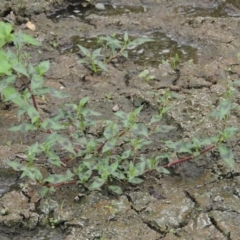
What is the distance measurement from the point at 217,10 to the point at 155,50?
0.85 metres

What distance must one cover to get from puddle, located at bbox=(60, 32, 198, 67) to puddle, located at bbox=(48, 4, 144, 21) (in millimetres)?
406

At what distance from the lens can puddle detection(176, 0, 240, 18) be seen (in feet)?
14.3

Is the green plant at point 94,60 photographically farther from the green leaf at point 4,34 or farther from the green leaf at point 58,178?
the green leaf at point 58,178

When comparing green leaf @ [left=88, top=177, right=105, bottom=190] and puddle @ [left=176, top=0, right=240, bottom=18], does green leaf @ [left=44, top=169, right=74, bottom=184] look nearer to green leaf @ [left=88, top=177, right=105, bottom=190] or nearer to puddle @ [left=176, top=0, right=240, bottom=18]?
green leaf @ [left=88, top=177, right=105, bottom=190]

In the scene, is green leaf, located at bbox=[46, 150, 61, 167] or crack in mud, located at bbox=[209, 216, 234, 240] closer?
crack in mud, located at bbox=[209, 216, 234, 240]

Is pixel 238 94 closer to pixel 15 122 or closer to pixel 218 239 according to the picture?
pixel 218 239

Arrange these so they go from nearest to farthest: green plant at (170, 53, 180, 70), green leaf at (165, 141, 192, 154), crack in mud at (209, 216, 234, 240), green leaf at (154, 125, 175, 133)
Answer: crack in mud at (209, 216, 234, 240), green leaf at (165, 141, 192, 154), green leaf at (154, 125, 175, 133), green plant at (170, 53, 180, 70)

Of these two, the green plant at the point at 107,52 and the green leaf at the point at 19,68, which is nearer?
the green leaf at the point at 19,68

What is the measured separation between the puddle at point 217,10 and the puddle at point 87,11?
1.23ft

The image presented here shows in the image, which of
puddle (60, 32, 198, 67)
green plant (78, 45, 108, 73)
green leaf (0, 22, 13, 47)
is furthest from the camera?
puddle (60, 32, 198, 67)

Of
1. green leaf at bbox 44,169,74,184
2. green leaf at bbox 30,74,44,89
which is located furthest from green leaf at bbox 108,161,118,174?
green leaf at bbox 30,74,44,89

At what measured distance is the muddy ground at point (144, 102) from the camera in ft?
8.61

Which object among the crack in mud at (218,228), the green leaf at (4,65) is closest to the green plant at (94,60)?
the green leaf at (4,65)

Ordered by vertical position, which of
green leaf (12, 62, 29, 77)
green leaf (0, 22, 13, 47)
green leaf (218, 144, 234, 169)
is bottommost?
green leaf (218, 144, 234, 169)
